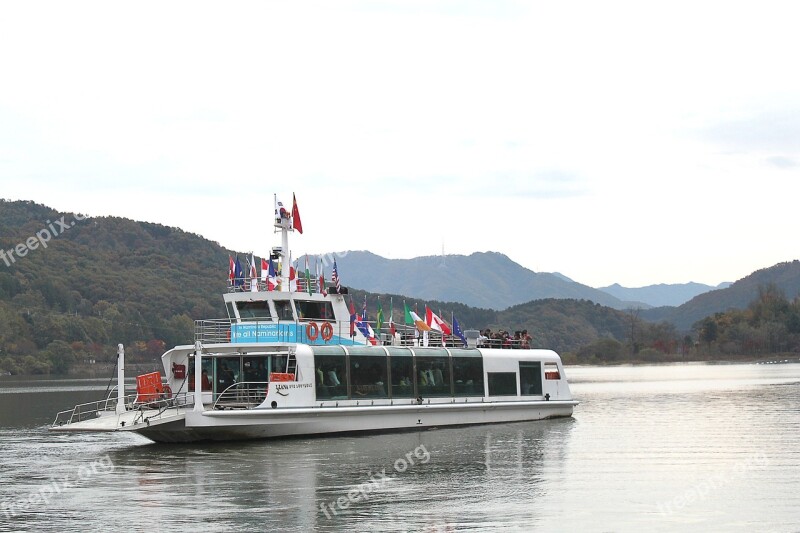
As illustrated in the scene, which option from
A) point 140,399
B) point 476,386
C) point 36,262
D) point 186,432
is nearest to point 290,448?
point 186,432

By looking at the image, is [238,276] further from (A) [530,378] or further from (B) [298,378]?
(A) [530,378]

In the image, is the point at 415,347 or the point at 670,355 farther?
the point at 670,355

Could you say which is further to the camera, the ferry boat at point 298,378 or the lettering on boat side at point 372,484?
the ferry boat at point 298,378

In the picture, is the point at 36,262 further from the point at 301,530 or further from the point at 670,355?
the point at 301,530

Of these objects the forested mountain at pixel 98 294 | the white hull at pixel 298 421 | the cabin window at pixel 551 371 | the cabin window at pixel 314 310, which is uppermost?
the forested mountain at pixel 98 294

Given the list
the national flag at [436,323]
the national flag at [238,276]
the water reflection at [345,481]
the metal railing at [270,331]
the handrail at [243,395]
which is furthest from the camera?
the national flag at [436,323]

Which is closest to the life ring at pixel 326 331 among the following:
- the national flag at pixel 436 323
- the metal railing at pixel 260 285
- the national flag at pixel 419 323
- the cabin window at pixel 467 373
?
the metal railing at pixel 260 285

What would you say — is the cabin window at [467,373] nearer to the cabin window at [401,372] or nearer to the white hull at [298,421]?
the white hull at [298,421]

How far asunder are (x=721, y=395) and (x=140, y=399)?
36.8 m

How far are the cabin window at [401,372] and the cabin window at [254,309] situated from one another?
4125 millimetres

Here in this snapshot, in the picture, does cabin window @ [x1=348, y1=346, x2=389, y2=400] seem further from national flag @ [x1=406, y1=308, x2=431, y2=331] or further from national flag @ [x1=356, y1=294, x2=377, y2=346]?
national flag @ [x1=406, y1=308, x2=431, y2=331]

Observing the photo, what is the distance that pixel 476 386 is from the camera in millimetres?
38125

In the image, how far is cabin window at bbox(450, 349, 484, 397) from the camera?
3744 cm

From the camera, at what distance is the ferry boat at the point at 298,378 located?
31.5m
